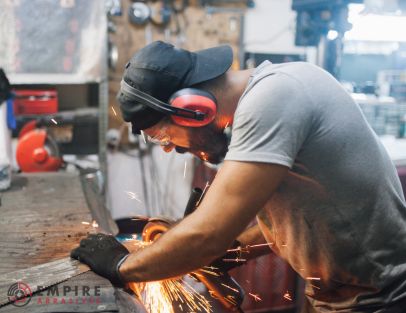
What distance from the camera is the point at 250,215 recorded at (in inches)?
47.6

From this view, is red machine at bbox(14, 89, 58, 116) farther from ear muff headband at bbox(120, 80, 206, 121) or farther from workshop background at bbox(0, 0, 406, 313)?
ear muff headband at bbox(120, 80, 206, 121)

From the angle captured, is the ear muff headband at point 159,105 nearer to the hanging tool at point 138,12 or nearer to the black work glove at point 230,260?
the black work glove at point 230,260

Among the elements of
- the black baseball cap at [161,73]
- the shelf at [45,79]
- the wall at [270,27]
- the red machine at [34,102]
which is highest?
the wall at [270,27]

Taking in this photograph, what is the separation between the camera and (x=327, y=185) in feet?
4.32

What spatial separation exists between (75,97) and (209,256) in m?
3.42

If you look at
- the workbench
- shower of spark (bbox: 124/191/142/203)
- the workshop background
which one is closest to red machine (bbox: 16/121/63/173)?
the workshop background

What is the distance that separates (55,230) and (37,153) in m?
1.43

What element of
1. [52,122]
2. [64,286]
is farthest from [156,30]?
[64,286]

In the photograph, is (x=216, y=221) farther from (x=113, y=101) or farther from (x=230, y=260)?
(x=113, y=101)

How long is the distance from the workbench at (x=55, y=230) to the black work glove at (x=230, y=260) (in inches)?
15.7

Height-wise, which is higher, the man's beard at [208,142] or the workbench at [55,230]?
the man's beard at [208,142]

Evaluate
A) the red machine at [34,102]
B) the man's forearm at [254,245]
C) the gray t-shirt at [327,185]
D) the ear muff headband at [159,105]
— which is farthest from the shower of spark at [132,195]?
the ear muff headband at [159,105]

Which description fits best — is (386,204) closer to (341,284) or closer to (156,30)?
(341,284)

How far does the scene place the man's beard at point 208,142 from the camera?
1478 millimetres
